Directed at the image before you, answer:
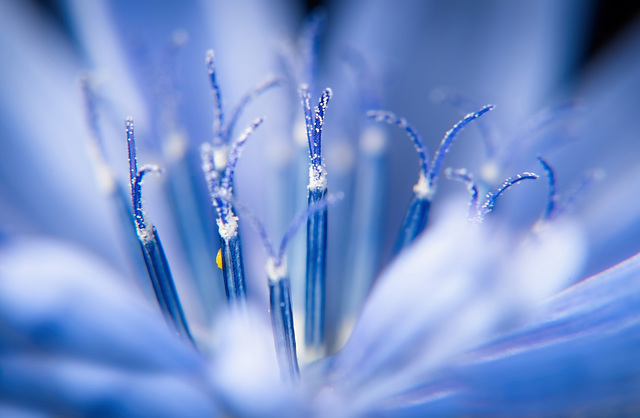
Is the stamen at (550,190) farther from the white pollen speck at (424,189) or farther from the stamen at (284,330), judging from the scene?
the stamen at (284,330)

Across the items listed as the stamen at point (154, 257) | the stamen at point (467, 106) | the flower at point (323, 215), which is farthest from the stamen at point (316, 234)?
the stamen at point (467, 106)

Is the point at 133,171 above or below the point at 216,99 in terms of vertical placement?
below

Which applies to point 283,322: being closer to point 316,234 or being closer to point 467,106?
point 316,234

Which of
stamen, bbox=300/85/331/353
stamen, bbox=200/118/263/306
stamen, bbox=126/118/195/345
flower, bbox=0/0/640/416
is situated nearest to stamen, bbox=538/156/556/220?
flower, bbox=0/0/640/416

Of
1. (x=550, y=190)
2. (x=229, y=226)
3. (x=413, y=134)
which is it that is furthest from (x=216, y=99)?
(x=550, y=190)

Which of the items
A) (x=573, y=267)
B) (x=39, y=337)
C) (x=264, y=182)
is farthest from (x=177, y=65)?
(x=573, y=267)

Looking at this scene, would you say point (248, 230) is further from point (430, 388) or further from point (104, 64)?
point (430, 388)

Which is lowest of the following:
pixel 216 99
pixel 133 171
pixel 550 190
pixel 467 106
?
pixel 550 190
